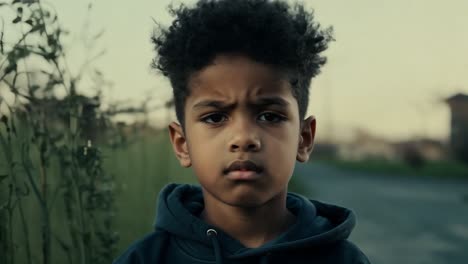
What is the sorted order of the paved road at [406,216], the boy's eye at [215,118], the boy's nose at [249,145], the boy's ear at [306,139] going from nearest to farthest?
1. the boy's nose at [249,145]
2. the boy's eye at [215,118]
3. the boy's ear at [306,139]
4. the paved road at [406,216]

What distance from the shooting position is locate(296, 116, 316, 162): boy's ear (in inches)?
112

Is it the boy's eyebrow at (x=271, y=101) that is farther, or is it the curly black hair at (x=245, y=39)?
the curly black hair at (x=245, y=39)

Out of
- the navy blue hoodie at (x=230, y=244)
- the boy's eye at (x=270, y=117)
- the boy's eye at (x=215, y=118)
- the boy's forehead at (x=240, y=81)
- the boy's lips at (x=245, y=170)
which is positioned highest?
the boy's forehead at (x=240, y=81)

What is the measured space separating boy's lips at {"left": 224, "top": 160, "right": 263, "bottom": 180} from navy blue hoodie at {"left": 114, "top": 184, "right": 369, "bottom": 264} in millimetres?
277

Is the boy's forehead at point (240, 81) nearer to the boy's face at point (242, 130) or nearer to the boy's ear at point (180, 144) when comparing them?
the boy's face at point (242, 130)

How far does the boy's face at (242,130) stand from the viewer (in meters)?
2.52

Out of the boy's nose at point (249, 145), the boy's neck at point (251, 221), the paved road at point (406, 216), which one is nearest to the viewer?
the boy's nose at point (249, 145)

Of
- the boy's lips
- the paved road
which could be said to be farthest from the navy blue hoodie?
the paved road

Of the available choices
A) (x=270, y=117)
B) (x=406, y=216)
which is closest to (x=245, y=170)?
(x=270, y=117)

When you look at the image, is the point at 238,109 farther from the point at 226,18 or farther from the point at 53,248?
the point at 53,248

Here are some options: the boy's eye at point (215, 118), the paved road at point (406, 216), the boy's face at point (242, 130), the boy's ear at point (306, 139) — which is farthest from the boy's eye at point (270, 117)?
the paved road at point (406, 216)

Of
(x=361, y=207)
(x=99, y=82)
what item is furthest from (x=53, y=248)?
(x=361, y=207)

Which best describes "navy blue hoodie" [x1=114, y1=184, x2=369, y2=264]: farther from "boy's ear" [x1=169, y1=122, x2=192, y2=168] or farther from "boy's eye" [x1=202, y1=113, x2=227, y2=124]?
"boy's eye" [x1=202, y1=113, x2=227, y2=124]

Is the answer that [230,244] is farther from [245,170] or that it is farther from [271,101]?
[271,101]
